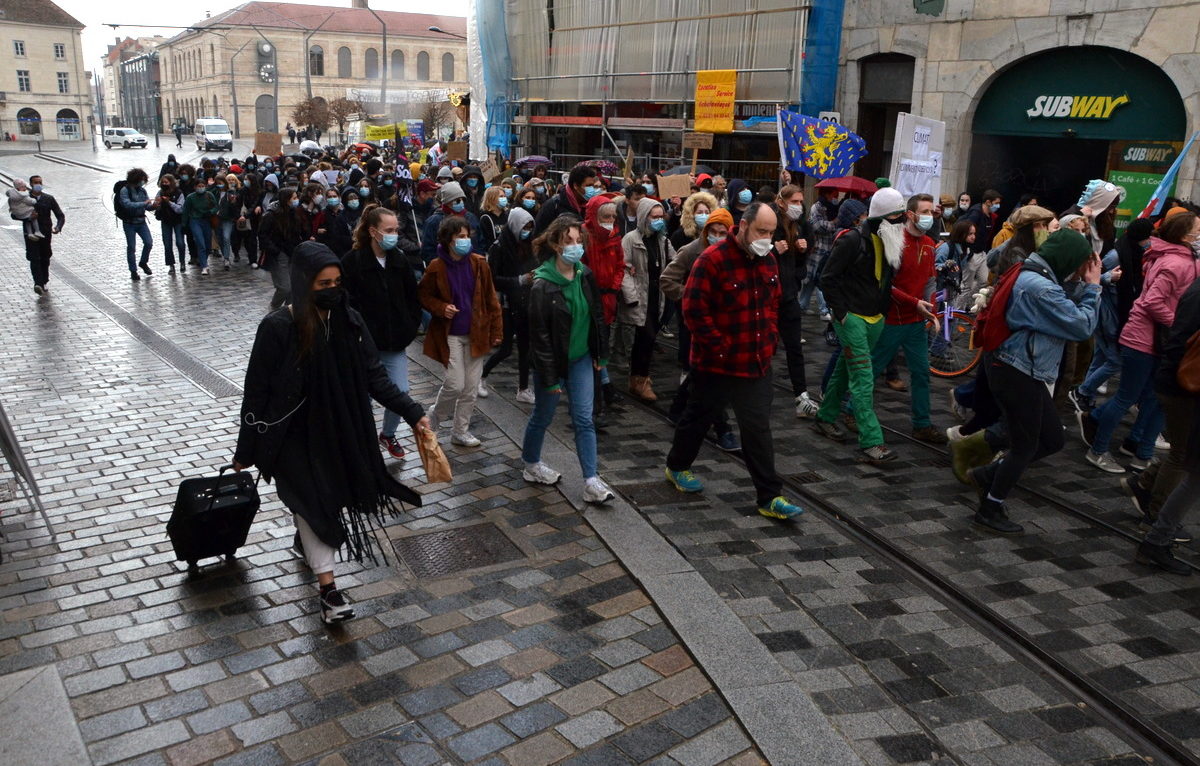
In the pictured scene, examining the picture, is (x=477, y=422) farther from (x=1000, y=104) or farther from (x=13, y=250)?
(x=13, y=250)

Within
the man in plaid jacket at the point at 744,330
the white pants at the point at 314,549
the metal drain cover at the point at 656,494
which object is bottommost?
the metal drain cover at the point at 656,494

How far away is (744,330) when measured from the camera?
5703 millimetres

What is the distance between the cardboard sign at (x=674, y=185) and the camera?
1302 cm

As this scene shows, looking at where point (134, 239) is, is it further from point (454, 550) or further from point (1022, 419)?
point (1022, 419)

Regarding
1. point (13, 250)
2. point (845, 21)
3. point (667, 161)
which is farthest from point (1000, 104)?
point (13, 250)

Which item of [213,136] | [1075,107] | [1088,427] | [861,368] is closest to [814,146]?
A: [1075,107]

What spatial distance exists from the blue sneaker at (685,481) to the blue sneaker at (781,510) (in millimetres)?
527

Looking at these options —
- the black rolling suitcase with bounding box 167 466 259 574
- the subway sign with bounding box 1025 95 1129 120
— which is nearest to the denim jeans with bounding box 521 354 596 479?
the black rolling suitcase with bounding box 167 466 259 574

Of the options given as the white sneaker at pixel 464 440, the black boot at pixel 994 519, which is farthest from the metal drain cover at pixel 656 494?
the black boot at pixel 994 519

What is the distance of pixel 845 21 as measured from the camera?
17875 mm

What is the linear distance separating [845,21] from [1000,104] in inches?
137

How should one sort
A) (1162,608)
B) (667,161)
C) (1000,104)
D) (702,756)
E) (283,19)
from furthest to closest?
(283,19) → (667,161) → (1000,104) → (1162,608) → (702,756)

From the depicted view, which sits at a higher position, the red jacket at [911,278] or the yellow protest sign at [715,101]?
the yellow protest sign at [715,101]

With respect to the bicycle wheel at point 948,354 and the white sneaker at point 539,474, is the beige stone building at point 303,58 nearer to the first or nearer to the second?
the bicycle wheel at point 948,354
